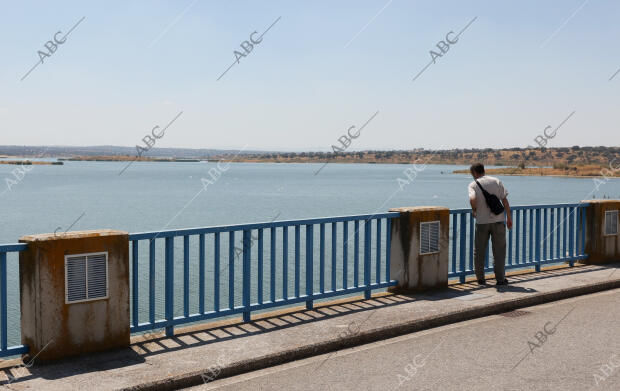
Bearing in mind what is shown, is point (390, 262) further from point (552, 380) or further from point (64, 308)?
point (64, 308)

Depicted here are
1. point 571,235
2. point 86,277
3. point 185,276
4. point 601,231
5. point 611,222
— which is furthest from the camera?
point 611,222

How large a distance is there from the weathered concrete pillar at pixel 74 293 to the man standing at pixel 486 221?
5.20 meters

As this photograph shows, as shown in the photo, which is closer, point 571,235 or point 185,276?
point 185,276

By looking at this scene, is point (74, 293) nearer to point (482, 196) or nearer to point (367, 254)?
point (367, 254)

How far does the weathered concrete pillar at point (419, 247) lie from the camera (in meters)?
8.38

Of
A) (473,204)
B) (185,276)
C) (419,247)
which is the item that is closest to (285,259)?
(185,276)

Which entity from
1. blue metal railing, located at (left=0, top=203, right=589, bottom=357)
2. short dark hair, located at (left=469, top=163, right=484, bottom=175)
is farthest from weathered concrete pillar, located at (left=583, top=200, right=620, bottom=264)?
short dark hair, located at (left=469, top=163, right=484, bottom=175)

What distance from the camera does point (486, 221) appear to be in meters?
9.24

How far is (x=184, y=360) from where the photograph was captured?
562 centimetres

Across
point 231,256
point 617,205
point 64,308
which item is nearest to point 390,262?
point 231,256

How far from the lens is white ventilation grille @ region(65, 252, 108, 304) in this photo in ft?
18.1

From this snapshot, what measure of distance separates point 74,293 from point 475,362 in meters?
3.52

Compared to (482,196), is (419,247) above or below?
below

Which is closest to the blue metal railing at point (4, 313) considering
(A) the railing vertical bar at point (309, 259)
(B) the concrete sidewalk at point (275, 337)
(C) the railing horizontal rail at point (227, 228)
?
(B) the concrete sidewalk at point (275, 337)
